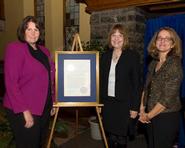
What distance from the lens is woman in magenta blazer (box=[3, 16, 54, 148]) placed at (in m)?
1.85

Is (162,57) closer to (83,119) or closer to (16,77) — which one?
(16,77)

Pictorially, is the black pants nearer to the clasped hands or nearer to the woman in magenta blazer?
the woman in magenta blazer

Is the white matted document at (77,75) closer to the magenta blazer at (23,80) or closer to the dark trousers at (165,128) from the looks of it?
the magenta blazer at (23,80)

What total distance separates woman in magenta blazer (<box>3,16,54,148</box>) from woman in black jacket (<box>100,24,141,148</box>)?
0.65 metres

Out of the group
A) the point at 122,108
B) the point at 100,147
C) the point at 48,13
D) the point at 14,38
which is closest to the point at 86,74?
the point at 122,108

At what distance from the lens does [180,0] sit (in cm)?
323

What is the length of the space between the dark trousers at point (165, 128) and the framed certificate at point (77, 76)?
2.51ft

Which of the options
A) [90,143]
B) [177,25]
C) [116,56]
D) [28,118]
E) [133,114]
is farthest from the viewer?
[90,143]

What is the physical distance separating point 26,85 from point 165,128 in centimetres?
121

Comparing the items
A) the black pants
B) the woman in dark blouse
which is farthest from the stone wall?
the black pants

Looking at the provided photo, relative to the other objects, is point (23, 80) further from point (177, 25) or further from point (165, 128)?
point (177, 25)

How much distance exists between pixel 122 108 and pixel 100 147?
130 centimetres

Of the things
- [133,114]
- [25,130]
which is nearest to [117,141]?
[133,114]

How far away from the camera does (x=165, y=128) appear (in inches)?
80.6
